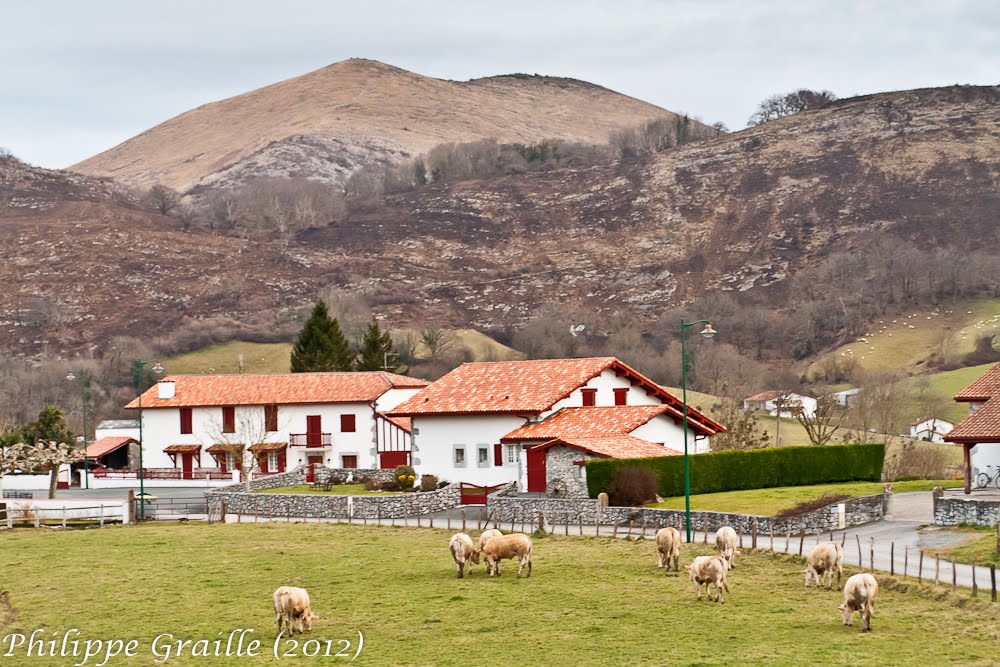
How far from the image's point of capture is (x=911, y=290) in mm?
183875

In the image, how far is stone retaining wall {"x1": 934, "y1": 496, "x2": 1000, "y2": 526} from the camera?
40.3 meters

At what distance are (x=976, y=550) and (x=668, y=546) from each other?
28.9 feet

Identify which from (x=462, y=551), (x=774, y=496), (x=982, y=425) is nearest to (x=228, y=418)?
(x=774, y=496)

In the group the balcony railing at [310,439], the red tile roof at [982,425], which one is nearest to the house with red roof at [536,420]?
the red tile roof at [982,425]

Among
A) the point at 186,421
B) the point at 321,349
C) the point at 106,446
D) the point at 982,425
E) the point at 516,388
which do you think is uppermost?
the point at 321,349

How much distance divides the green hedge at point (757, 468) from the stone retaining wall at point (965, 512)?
11.9 m

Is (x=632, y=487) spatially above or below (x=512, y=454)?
below

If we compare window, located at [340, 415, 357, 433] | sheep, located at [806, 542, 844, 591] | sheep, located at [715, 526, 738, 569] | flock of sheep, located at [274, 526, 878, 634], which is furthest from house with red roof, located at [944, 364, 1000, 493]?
window, located at [340, 415, 357, 433]

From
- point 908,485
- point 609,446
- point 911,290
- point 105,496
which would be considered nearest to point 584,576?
point 609,446

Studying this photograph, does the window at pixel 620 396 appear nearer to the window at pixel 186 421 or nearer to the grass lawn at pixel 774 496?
the grass lawn at pixel 774 496

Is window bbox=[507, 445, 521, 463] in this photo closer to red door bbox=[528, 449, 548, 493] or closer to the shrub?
red door bbox=[528, 449, 548, 493]

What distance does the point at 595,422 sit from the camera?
57875 millimetres

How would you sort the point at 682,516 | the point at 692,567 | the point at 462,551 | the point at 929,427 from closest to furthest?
the point at 692,567 → the point at 462,551 → the point at 682,516 → the point at 929,427

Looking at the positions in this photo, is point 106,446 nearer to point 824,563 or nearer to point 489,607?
point 489,607
